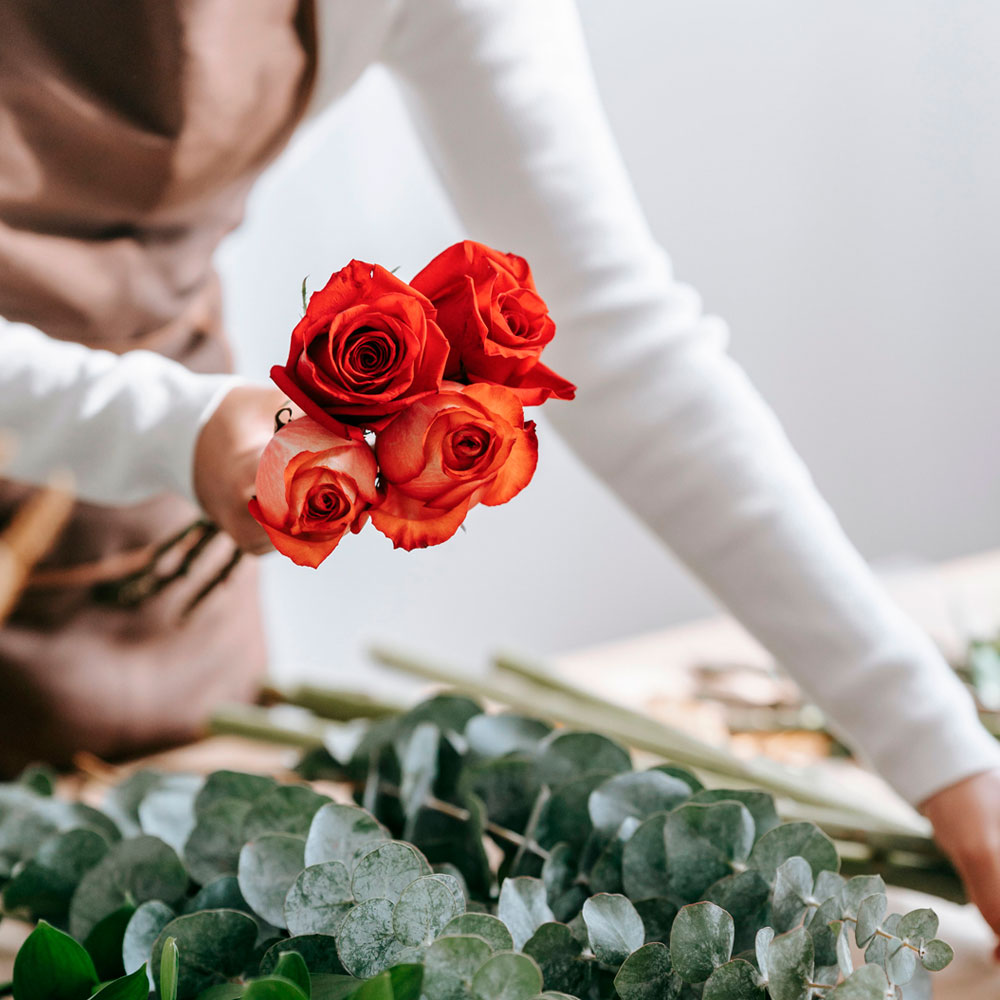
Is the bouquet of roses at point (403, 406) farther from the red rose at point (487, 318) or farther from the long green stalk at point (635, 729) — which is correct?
the long green stalk at point (635, 729)

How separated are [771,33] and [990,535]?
0.34 meters

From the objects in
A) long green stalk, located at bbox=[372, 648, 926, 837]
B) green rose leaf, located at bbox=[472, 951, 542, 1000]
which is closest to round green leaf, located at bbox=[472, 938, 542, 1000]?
green rose leaf, located at bbox=[472, 951, 542, 1000]

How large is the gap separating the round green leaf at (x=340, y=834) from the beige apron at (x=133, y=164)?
0.32ft

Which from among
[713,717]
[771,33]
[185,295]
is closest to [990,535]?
[713,717]

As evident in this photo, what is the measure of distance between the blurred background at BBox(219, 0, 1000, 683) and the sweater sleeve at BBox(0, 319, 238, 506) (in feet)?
0.13

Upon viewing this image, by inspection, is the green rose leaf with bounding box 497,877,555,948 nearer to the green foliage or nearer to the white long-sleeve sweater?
the green foliage

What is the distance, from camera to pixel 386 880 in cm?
22

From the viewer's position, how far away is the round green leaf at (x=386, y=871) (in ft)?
0.73

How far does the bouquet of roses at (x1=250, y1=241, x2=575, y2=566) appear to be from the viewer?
0.18m

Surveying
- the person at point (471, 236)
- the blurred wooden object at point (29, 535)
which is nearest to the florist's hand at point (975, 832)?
the person at point (471, 236)

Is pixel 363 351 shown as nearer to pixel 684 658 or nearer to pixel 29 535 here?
pixel 29 535

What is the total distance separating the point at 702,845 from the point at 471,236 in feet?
0.69

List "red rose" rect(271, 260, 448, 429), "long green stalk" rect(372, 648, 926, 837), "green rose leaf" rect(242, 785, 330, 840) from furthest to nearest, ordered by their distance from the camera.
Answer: "long green stalk" rect(372, 648, 926, 837)
"green rose leaf" rect(242, 785, 330, 840)
"red rose" rect(271, 260, 448, 429)

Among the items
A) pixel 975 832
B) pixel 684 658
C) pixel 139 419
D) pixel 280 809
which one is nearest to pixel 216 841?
pixel 280 809
